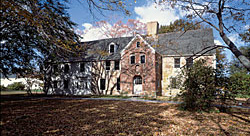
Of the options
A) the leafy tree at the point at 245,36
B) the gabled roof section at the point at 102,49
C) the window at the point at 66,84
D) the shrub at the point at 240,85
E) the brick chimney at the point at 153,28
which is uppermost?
the brick chimney at the point at 153,28

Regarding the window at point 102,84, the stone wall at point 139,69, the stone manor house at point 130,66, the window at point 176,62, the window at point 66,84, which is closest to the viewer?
the stone wall at point 139,69

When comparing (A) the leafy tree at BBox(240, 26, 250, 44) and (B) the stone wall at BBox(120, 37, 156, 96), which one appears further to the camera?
(B) the stone wall at BBox(120, 37, 156, 96)

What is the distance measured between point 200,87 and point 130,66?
11258mm

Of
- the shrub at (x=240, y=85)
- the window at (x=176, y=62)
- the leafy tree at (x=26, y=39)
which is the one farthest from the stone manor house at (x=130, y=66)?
the shrub at (x=240, y=85)

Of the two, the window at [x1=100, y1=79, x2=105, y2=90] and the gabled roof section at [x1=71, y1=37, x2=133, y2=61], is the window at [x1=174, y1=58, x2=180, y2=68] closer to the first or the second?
the gabled roof section at [x1=71, y1=37, x2=133, y2=61]

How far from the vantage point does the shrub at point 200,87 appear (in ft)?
26.8

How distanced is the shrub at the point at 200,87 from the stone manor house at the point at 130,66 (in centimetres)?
840

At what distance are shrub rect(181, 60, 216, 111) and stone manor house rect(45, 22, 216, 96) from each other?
8400mm

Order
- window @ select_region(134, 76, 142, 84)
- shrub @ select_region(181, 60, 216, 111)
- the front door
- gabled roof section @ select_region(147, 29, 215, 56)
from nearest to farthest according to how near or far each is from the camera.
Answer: shrub @ select_region(181, 60, 216, 111) < the front door < window @ select_region(134, 76, 142, 84) < gabled roof section @ select_region(147, 29, 215, 56)

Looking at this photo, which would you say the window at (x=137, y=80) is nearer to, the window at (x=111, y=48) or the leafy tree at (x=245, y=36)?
the window at (x=111, y=48)

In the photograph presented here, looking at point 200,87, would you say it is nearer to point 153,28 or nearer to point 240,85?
point 240,85

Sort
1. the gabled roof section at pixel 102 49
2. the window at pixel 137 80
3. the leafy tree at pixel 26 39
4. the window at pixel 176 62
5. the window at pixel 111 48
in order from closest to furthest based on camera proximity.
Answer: the leafy tree at pixel 26 39, the window at pixel 137 80, the window at pixel 176 62, the gabled roof section at pixel 102 49, the window at pixel 111 48

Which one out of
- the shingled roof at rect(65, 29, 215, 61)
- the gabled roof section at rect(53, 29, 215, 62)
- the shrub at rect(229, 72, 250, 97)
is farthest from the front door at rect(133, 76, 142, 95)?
the shrub at rect(229, 72, 250, 97)

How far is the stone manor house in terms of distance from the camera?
18.2 metres
